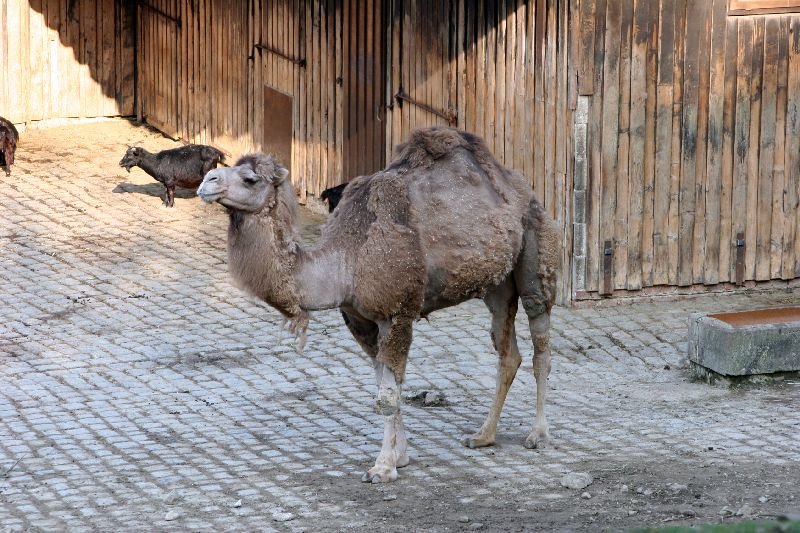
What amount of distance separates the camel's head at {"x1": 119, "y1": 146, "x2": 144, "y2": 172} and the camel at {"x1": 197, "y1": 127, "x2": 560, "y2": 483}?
8.67 m

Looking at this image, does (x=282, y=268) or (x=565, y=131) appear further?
(x=565, y=131)

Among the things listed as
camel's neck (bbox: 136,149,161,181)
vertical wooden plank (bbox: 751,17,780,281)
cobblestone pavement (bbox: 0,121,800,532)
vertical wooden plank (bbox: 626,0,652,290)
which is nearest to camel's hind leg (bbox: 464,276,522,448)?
cobblestone pavement (bbox: 0,121,800,532)

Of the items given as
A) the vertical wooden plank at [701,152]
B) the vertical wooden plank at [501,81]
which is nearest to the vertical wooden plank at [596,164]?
the vertical wooden plank at [501,81]

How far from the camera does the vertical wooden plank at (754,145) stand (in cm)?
1334

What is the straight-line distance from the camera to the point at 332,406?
34.2 feet

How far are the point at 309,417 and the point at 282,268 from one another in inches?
85.3

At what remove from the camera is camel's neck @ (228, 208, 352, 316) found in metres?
8.13

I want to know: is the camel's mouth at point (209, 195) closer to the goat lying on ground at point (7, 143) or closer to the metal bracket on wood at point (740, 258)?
the metal bracket on wood at point (740, 258)

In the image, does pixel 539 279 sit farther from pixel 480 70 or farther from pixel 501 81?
pixel 480 70

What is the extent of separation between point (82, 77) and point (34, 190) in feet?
13.2

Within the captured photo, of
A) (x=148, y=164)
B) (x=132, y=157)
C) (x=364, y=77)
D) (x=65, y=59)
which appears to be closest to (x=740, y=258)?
(x=364, y=77)

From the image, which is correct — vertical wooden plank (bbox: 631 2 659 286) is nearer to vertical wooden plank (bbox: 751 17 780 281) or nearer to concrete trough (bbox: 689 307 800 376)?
vertical wooden plank (bbox: 751 17 780 281)

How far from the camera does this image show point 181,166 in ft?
55.7

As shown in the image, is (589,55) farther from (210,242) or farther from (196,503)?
(196,503)
